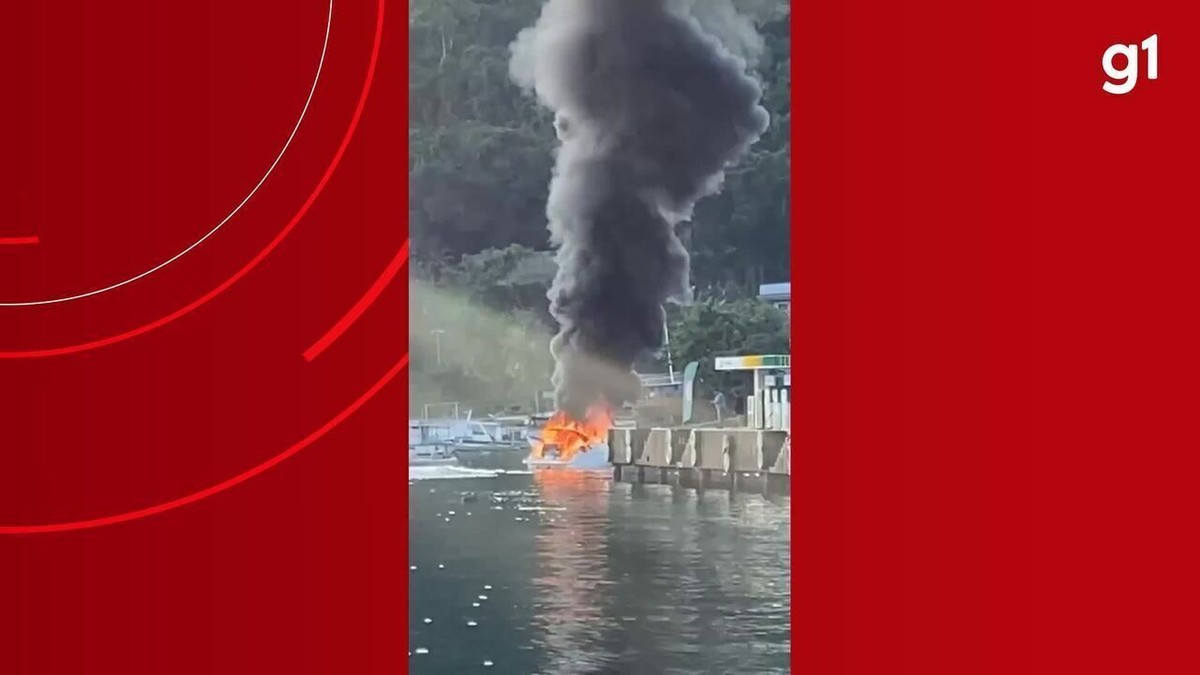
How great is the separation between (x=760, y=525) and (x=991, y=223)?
2.10 feet

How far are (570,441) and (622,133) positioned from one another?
1.81 ft

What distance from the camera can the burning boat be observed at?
2193 mm

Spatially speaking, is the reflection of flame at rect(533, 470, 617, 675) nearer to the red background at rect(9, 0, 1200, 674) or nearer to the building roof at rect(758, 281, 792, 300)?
the red background at rect(9, 0, 1200, 674)

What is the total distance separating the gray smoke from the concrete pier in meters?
0.09

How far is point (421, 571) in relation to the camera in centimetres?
212

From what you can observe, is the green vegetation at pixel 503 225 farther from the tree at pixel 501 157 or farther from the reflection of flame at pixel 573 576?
the reflection of flame at pixel 573 576

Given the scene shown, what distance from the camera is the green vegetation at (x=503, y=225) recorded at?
2137 mm
